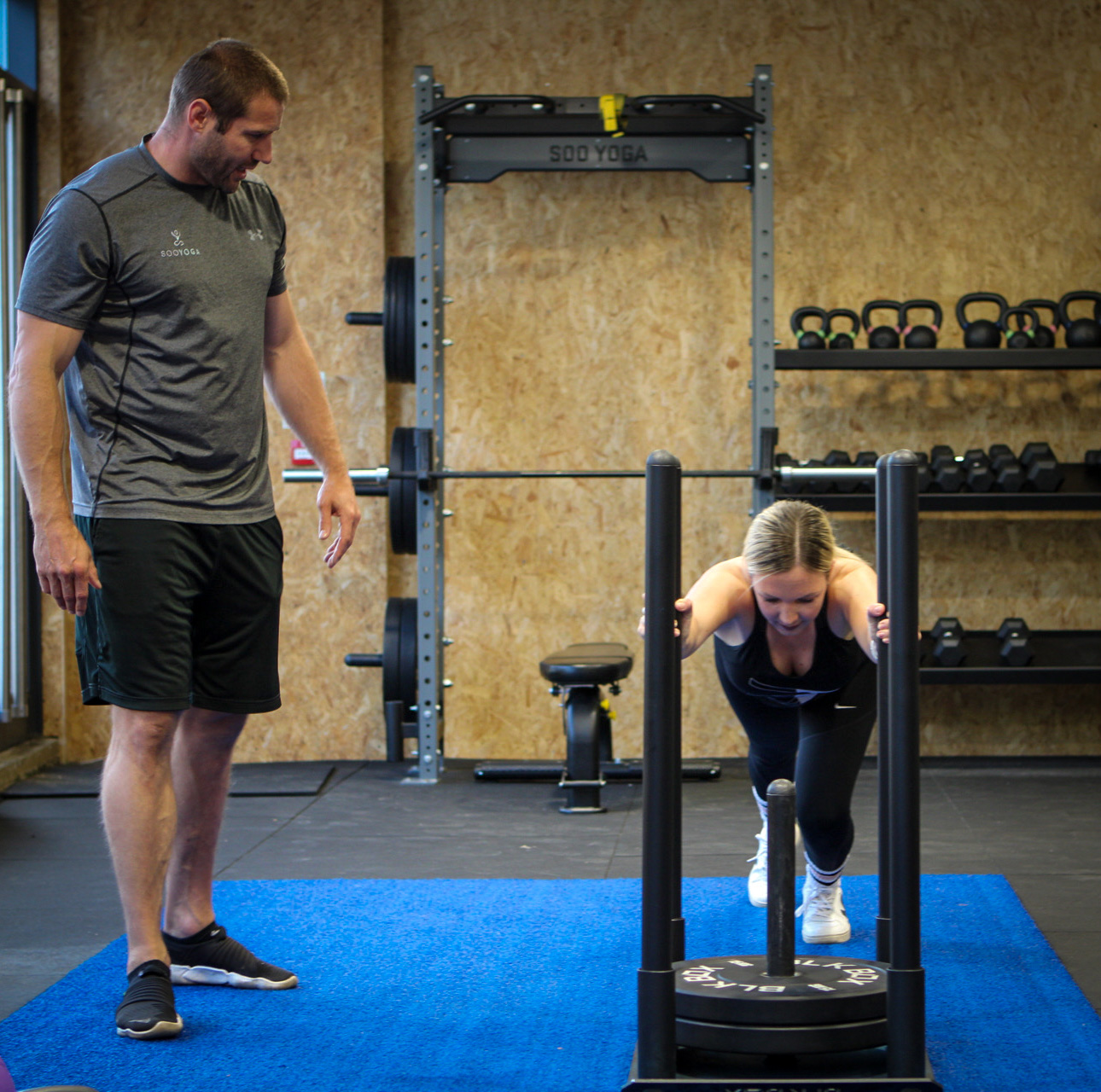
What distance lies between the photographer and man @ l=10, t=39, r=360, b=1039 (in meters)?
1.75

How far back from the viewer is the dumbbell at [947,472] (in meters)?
3.88

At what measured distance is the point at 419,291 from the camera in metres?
3.84

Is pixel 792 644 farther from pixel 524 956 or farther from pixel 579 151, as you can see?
pixel 579 151

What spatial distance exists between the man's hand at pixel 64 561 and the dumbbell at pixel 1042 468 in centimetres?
309

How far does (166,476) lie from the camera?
1839 millimetres

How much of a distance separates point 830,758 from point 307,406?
108 cm

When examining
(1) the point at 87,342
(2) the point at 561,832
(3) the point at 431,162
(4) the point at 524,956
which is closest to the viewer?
(1) the point at 87,342

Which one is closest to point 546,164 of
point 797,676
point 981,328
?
point 981,328

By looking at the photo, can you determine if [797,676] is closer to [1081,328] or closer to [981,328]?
[981,328]

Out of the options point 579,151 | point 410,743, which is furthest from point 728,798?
point 579,151

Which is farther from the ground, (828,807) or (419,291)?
(419,291)

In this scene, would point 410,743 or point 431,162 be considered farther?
point 410,743

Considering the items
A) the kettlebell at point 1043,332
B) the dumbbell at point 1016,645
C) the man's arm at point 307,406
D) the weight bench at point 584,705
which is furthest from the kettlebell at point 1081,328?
the man's arm at point 307,406

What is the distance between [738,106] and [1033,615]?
1.99 m
